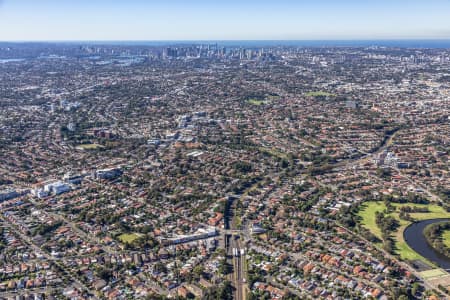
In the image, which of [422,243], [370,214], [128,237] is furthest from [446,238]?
[128,237]

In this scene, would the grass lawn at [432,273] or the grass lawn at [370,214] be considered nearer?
the grass lawn at [432,273]

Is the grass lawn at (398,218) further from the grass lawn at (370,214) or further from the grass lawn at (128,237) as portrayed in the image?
the grass lawn at (128,237)

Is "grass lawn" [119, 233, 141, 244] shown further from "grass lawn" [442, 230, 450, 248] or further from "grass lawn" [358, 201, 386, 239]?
"grass lawn" [442, 230, 450, 248]

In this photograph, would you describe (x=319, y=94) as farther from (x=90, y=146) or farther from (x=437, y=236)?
(x=437, y=236)

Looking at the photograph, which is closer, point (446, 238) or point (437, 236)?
point (446, 238)

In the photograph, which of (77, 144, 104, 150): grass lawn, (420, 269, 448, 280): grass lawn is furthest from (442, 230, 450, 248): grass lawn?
(77, 144, 104, 150): grass lawn

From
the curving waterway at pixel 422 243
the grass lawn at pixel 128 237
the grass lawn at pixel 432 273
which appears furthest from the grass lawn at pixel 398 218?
the grass lawn at pixel 128 237
